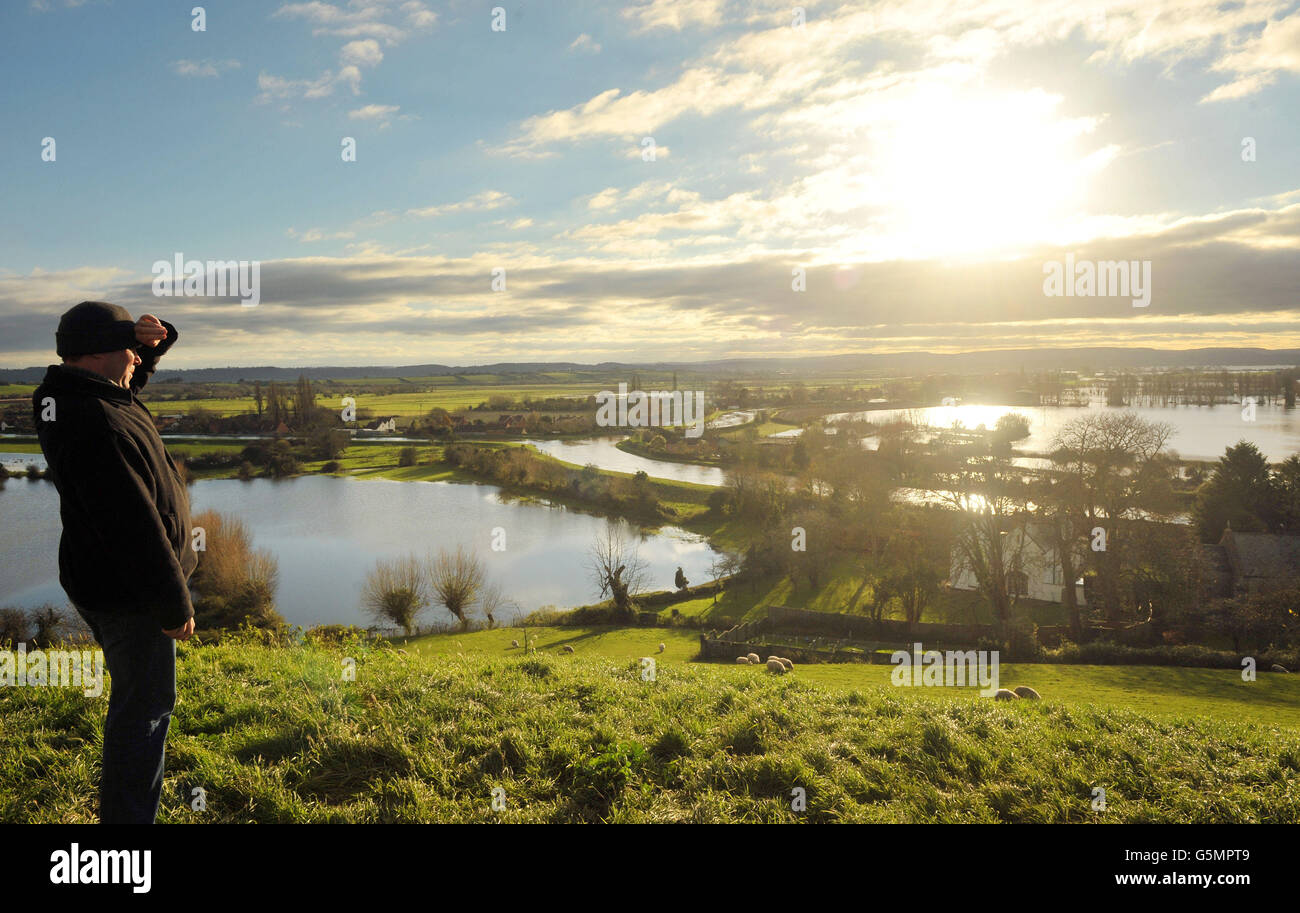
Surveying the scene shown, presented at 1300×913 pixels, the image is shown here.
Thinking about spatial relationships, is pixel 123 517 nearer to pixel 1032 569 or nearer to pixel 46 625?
pixel 46 625

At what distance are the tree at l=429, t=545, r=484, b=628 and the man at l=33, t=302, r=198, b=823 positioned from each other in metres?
31.4

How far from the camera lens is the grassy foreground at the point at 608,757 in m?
3.95

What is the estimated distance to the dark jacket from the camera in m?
3.01

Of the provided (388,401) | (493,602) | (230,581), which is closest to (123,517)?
(230,581)

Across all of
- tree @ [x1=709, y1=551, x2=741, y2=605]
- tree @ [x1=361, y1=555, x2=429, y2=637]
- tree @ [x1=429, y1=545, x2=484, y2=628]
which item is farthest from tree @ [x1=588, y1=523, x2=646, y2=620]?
tree @ [x1=361, y1=555, x2=429, y2=637]

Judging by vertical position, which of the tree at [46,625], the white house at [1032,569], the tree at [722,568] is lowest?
the tree at [722,568]

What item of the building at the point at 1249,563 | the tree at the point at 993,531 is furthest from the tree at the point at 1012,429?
the tree at the point at 993,531

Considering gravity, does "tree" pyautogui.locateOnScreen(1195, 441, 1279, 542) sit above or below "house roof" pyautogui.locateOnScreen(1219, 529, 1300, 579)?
above

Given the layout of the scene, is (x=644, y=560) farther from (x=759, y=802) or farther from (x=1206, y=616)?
(x=759, y=802)

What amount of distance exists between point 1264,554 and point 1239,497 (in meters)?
6.65

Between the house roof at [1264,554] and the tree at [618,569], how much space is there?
94.1 feet

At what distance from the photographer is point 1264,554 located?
30.3 meters

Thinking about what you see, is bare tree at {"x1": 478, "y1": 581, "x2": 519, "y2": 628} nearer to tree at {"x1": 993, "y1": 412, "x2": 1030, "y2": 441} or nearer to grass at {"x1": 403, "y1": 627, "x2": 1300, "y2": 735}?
grass at {"x1": 403, "y1": 627, "x2": 1300, "y2": 735}

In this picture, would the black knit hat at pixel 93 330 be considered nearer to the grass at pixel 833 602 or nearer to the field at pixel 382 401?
the grass at pixel 833 602
